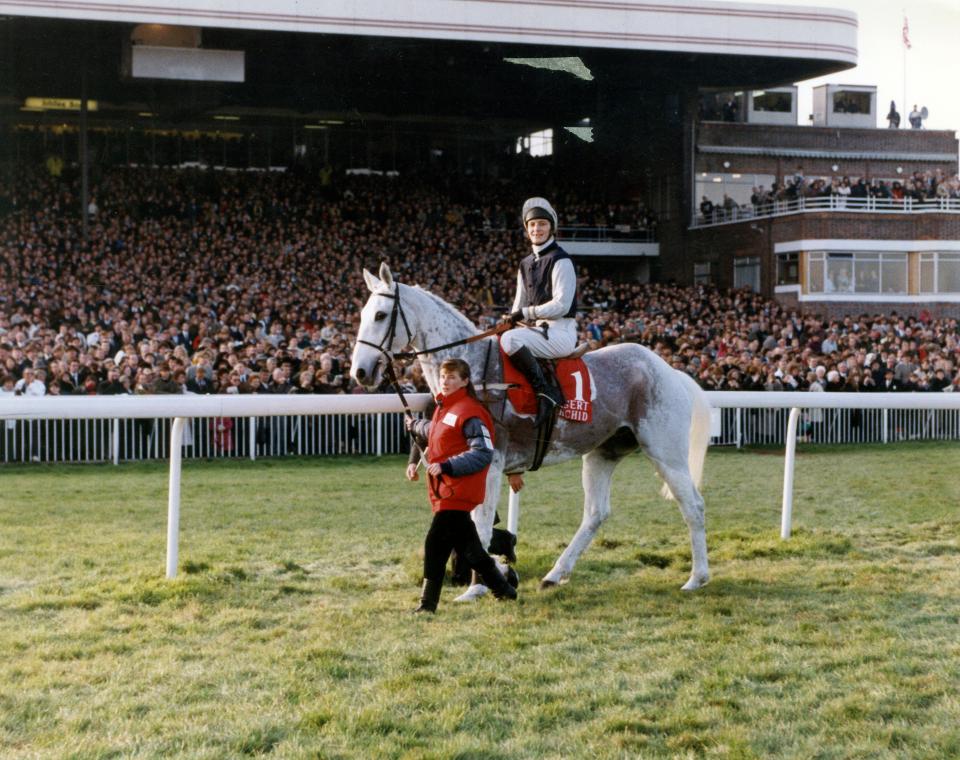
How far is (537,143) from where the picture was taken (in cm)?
3831

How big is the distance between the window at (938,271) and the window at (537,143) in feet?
39.4

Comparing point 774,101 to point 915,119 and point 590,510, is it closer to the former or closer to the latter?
point 915,119

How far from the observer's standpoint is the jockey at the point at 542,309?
616 cm

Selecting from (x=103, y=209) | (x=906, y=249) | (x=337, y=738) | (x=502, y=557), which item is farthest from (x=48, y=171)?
(x=337, y=738)

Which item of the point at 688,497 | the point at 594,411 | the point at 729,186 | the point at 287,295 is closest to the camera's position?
the point at 594,411

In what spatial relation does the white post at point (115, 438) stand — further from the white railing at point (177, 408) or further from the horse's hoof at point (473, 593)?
the horse's hoof at point (473, 593)

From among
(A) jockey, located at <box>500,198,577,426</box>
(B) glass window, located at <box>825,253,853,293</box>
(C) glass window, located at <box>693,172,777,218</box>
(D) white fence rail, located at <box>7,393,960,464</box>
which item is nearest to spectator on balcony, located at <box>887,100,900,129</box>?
(C) glass window, located at <box>693,172,777,218</box>

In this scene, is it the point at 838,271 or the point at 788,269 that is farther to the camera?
the point at 788,269

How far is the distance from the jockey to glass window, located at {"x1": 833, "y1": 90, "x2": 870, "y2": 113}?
3839 centimetres

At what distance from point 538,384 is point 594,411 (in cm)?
46

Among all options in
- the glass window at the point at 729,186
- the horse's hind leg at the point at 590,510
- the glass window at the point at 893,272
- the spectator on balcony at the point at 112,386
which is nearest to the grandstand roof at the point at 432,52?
the glass window at the point at 729,186

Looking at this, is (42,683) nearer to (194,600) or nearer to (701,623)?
(194,600)

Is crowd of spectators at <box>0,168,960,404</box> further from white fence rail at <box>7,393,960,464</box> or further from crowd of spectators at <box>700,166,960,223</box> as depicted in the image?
crowd of spectators at <box>700,166,960,223</box>

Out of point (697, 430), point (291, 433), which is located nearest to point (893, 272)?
point (291, 433)
